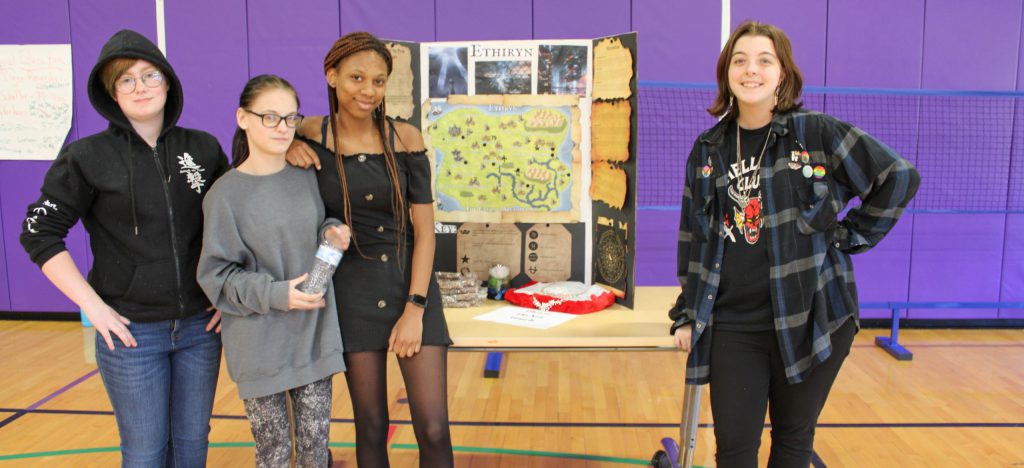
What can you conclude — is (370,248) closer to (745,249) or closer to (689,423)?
(745,249)

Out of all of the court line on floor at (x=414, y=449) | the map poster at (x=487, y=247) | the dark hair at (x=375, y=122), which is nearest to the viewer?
the dark hair at (x=375, y=122)

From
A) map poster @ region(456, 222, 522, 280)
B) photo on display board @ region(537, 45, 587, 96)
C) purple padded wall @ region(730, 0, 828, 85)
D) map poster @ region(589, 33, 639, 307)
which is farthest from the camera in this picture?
purple padded wall @ region(730, 0, 828, 85)

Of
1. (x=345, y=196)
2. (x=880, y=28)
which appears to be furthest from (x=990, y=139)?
(x=345, y=196)

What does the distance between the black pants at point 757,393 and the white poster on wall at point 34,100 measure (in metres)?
4.79

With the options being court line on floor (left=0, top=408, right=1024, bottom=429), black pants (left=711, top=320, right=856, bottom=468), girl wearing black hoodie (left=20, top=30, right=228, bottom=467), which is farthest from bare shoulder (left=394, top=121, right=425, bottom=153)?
court line on floor (left=0, top=408, right=1024, bottom=429)

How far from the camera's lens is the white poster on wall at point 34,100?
15.0 ft

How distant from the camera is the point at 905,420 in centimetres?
305

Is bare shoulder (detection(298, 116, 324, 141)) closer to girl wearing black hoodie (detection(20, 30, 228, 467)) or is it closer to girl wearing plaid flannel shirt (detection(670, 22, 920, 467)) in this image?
girl wearing black hoodie (detection(20, 30, 228, 467))

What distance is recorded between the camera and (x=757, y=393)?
1681 mm

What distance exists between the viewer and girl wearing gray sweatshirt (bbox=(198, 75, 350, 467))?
62.7 inches

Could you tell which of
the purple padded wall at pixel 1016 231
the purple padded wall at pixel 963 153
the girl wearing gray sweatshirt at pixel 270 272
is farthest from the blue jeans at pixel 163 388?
the purple padded wall at pixel 1016 231

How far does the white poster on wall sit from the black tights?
4050 mm

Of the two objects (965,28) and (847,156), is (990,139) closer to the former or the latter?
(965,28)

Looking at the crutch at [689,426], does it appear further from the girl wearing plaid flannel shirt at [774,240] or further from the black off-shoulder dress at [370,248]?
the black off-shoulder dress at [370,248]
